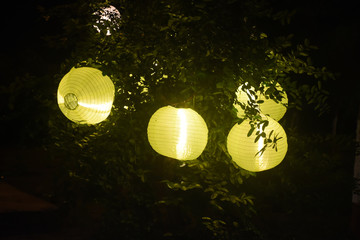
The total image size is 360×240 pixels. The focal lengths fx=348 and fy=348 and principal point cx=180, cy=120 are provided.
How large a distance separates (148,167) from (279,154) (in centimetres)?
107

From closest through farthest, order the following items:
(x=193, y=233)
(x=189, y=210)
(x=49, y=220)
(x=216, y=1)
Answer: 1. (x=216, y=1)
2. (x=189, y=210)
3. (x=193, y=233)
4. (x=49, y=220)

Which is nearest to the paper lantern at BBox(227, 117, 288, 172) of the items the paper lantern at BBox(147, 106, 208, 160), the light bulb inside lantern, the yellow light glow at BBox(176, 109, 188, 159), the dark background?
the paper lantern at BBox(147, 106, 208, 160)

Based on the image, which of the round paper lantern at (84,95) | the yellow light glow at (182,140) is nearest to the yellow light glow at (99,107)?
the round paper lantern at (84,95)

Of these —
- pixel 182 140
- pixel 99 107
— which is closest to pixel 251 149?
pixel 182 140

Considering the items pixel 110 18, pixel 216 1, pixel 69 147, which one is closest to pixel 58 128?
pixel 69 147

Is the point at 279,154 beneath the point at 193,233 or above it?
above

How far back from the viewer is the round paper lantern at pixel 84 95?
2.26 meters

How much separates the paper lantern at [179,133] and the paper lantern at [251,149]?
20 cm

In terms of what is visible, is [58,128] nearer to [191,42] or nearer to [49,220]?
[191,42]

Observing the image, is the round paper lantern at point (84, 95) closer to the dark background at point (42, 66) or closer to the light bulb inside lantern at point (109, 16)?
the dark background at point (42, 66)

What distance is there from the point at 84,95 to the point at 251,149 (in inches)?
44.2

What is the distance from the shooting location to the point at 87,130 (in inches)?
107

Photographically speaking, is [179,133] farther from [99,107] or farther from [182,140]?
[99,107]

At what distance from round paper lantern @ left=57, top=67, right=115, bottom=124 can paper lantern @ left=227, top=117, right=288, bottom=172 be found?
88cm
